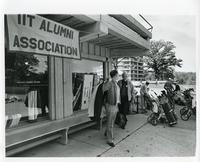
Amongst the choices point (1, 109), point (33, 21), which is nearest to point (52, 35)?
point (33, 21)

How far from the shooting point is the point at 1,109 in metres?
2.59

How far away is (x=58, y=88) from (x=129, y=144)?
206cm

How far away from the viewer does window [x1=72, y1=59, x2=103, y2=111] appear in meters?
4.95

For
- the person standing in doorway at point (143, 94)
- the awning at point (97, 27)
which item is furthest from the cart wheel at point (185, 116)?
the awning at point (97, 27)

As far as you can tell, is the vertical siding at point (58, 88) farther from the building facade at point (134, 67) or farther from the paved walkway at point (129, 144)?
the building facade at point (134, 67)

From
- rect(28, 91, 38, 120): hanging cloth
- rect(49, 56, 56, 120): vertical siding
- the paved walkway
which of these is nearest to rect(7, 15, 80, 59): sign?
rect(49, 56, 56, 120): vertical siding

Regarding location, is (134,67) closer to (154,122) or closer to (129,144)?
(154,122)

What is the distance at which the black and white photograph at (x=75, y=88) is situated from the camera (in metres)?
2.93

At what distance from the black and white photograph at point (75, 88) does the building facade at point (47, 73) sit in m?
0.02

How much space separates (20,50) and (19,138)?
156 centimetres

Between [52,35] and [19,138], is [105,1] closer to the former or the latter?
[52,35]

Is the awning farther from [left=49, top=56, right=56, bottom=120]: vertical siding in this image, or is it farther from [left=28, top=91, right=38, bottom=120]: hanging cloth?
[left=28, top=91, right=38, bottom=120]: hanging cloth

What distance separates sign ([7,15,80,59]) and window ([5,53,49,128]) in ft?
2.49

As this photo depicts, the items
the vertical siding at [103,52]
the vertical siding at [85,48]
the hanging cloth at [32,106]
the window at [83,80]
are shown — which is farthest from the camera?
the vertical siding at [103,52]
